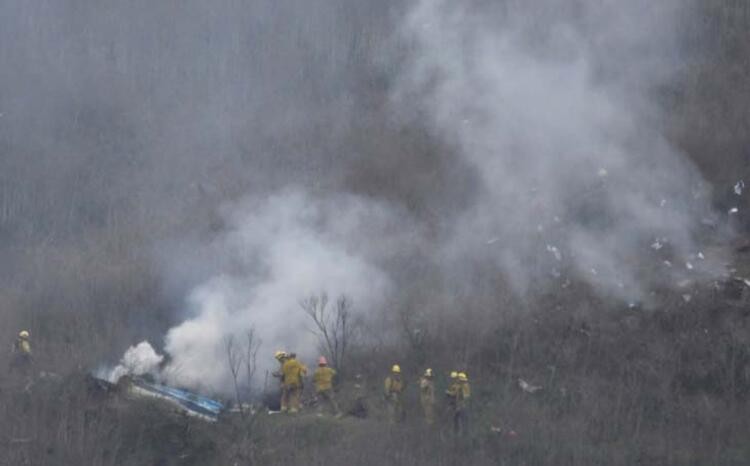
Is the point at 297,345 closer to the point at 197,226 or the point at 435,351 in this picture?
the point at 435,351

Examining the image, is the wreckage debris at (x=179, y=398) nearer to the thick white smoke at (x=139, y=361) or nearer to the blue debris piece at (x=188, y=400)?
the blue debris piece at (x=188, y=400)

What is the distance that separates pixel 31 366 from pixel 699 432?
1070cm

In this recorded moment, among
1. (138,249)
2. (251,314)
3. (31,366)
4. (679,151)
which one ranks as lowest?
(31,366)

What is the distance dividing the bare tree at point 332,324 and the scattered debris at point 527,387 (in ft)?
10.2

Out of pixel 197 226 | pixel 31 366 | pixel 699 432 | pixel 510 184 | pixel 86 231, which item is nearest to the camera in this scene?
pixel 699 432

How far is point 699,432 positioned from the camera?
52.6ft

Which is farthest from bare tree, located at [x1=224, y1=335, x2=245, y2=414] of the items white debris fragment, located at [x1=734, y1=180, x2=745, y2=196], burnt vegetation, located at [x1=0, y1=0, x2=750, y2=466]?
white debris fragment, located at [x1=734, y1=180, x2=745, y2=196]

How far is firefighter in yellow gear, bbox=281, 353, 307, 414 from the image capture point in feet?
54.3

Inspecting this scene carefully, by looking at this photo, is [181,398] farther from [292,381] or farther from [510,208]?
[510,208]

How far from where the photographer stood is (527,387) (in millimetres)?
17562

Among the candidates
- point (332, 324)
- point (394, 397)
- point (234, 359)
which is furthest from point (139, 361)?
point (394, 397)

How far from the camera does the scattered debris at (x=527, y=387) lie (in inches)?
688

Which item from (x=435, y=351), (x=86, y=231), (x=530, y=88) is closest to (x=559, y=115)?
(x=530, y=88)

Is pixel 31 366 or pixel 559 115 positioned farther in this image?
pixel 559 115
